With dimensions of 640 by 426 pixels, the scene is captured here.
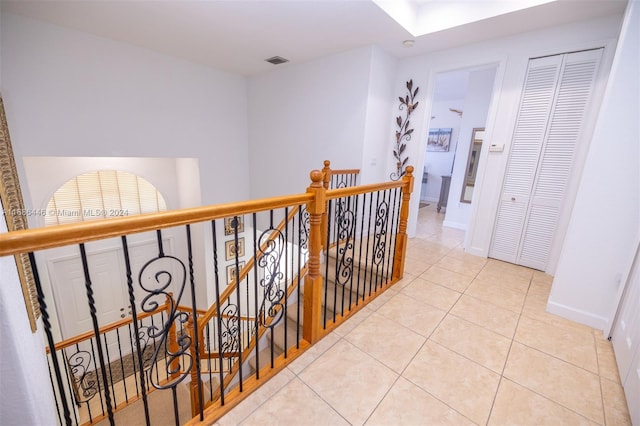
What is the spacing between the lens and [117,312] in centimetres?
518

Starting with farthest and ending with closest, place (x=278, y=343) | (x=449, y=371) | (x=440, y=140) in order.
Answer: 1. (x=440, y=140)
2. (x=278, y=343)
3. (x=449, y=371)

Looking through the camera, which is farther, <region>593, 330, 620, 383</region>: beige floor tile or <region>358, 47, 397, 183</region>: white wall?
<region>358, 47, 397, 183</region>: white wall

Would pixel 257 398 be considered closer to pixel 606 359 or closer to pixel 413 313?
pixel 413 313

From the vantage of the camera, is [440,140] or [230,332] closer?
[230,332]

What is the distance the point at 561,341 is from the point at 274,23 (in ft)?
12.8

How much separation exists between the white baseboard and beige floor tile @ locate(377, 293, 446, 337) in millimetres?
958

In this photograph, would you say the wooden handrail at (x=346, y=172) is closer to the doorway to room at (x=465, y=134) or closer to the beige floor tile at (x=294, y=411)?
the doorway to room at (x=465, y=134)

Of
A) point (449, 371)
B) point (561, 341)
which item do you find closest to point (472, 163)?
point (561, 341)

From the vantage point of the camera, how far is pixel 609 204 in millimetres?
1952

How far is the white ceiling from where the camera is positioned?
254 cm

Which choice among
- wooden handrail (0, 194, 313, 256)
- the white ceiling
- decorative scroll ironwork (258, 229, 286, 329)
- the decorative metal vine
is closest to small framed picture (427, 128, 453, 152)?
the decorative metal vine

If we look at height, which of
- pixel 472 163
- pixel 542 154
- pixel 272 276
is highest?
pixel 542 154

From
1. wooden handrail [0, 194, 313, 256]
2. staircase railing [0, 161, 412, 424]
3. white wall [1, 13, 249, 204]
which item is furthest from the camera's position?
white wall [1, 13, 249, 204]

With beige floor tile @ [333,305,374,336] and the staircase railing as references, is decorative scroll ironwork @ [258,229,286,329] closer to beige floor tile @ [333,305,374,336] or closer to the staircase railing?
the staircase railing
